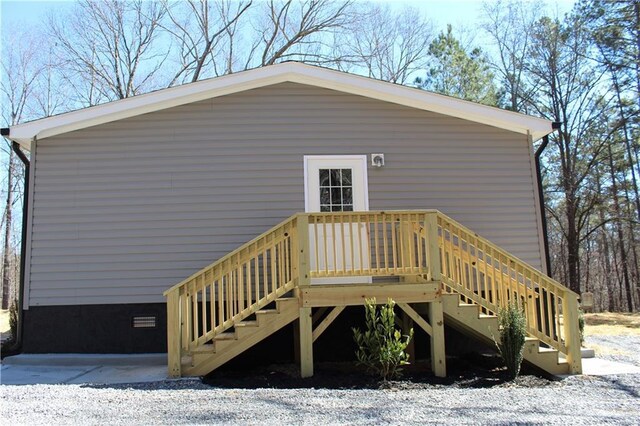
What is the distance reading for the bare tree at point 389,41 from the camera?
20.1m

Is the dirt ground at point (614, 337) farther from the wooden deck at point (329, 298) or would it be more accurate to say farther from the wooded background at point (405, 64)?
the wooded background at point (405, 64)

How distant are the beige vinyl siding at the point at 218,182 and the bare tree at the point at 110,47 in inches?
541

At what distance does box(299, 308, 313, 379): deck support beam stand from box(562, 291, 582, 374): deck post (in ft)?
9.42

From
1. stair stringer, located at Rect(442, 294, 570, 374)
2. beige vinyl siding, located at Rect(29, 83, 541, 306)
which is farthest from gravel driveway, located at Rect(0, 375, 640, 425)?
beige vinyl siding, located at Rect(29, 83, 541, 306)

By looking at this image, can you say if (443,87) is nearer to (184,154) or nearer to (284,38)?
(284,38)

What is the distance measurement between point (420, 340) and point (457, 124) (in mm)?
3178

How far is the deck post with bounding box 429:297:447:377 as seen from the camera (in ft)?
18.8

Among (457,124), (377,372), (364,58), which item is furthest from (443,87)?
(377,372)

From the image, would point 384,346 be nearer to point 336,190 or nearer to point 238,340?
point 238,340

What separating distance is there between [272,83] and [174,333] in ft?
12.4

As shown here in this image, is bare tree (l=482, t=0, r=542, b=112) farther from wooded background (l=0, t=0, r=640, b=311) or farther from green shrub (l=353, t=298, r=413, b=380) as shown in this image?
green shrub (l=353, t=298, r=413, b=380)

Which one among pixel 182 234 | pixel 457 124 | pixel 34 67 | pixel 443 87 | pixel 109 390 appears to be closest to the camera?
pixel 109 390

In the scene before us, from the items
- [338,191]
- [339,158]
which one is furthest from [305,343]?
[339,158]

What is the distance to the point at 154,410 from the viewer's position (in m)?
4.13
